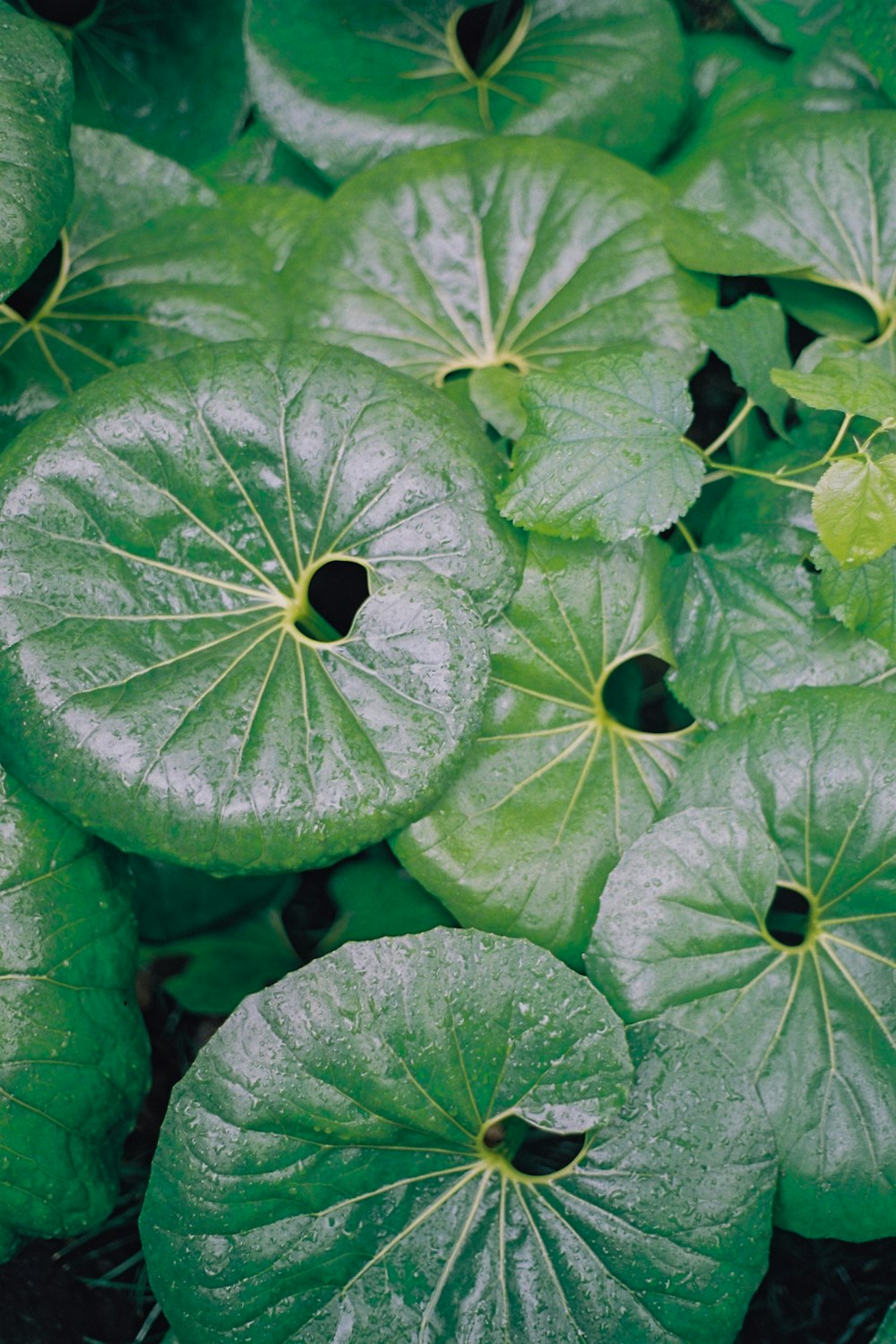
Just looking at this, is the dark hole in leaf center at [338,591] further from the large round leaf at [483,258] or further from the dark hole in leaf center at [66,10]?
the dark hole in leaf center at [66,10]

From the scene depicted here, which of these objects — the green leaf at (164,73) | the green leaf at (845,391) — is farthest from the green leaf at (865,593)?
the green leaf at (164,73)

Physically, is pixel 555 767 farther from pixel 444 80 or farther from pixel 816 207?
pixel 444 80

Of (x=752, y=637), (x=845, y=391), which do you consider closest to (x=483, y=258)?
(x=845, y=391)

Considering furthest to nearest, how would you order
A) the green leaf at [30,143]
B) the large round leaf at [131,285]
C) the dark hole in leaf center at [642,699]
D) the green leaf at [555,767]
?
1. the dark hole in leaf center at [642,699]
2. the large round leaf at [131,285]
3. the green leaf at [555,767]
4. the green leaf at [30,143]

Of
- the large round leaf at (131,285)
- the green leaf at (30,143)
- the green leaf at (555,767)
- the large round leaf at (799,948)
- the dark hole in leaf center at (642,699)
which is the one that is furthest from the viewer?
the dark hole in leaf center at (642,699)

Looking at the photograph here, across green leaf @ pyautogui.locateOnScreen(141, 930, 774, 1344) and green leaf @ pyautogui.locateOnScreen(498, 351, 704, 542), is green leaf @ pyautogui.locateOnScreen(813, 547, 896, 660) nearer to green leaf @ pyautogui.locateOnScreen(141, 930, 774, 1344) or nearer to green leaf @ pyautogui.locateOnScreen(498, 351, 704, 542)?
green leaf @ pyautogui.locateOnScreen(498, 351, 704, 542)

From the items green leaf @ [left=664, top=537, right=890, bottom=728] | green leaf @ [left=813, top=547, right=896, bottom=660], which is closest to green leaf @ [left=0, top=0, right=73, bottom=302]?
green leaf @ [left=664, top=537, right=890, bottom=728]

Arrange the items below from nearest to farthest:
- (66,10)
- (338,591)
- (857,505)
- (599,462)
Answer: (857,505)
(599,462)
(338,591)
(66,10)
